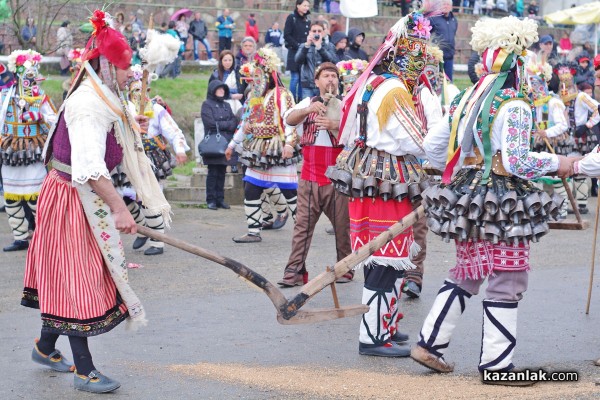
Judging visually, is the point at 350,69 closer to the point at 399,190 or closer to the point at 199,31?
the point at 399,190

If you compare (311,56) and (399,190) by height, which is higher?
(311,56)

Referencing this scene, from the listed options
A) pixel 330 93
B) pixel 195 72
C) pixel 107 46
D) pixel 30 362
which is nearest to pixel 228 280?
pixel 330 93

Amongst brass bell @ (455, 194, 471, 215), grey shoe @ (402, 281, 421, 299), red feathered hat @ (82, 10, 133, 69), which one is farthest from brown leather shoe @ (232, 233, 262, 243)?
brass bell @ (455, 194, 471, 215)

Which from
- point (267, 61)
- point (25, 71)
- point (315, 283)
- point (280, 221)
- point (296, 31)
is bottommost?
point (280, 221)

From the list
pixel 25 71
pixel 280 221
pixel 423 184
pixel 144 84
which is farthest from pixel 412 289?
pixel 25 71

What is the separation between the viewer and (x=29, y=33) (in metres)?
18.7

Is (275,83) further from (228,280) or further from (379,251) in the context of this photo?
(379,251)

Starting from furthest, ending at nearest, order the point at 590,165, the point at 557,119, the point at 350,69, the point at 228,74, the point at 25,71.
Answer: the point at 228,74, the point at 557,119, the point at 25,71, the point at 350,69, the point at 590,165

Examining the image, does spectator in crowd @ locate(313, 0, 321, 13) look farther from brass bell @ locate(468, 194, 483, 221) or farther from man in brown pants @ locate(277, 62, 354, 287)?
brass bell @ locate(468, 194, 483, 221)

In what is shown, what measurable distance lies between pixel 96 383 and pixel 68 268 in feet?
2.30

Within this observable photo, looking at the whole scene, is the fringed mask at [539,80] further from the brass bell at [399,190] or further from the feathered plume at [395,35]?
the brass bell at [399,190]

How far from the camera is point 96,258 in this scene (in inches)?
236

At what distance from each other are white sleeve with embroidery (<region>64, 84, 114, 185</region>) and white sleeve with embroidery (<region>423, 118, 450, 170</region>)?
1983 millimetres

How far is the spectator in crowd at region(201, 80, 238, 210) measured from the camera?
1395 cm
